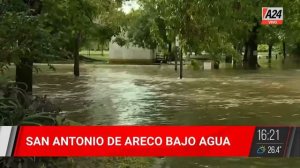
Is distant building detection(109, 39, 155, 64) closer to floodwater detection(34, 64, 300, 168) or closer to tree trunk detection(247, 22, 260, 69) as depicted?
tree trunk detection(247, 22, 260, 69)

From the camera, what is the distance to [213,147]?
4.98m

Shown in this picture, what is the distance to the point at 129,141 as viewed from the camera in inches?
194

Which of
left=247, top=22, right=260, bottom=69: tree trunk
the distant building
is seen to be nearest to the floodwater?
left=247, top=22, right=260, bottom=69: tree trunk

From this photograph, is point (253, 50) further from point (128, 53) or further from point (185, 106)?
point (185, 106)

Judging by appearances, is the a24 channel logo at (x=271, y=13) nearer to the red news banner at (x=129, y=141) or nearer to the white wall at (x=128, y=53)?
the red news banner at (x=129, y=141)

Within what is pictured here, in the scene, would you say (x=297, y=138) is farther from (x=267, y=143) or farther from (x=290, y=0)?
(x=290, y=0)

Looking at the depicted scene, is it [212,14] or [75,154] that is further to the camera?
[212,14]

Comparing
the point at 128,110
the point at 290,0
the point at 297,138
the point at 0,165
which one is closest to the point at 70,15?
the point at 128,110

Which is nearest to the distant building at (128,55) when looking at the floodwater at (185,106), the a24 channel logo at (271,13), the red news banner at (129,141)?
the floodwater at (185,106)

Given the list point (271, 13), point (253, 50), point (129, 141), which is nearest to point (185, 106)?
point (271, 13)

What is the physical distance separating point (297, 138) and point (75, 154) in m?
2.15

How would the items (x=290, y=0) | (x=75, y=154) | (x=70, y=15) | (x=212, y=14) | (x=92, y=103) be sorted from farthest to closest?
(x=92, y=103), (x=290, y=0), (x=70, y=15), (x=212, y=14), (x=75, y=154)

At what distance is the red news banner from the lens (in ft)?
16.0

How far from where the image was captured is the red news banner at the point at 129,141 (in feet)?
16.0
